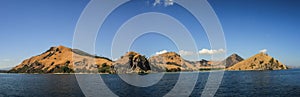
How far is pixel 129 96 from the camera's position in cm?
8225

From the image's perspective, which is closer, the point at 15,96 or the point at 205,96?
the point at 205,96

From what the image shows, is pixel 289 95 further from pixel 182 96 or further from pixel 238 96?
pixel 182 96

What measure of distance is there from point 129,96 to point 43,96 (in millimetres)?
26836

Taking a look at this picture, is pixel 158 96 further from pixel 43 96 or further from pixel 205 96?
pixel 43 96

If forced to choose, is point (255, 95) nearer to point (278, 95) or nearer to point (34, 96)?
point (278, 95)

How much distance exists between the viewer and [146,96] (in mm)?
81500

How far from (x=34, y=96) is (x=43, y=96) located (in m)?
3.60

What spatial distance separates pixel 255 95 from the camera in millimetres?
81000

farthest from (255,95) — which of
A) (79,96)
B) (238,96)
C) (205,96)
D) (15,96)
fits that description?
(15,96)

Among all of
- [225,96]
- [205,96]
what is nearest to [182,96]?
[205,96]

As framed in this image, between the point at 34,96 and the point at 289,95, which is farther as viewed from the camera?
the point at 34,96

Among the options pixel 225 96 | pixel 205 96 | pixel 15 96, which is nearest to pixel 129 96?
pixel 205 96

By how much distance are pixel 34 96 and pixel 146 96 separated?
117 feet

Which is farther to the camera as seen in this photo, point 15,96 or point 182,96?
point 15,96
